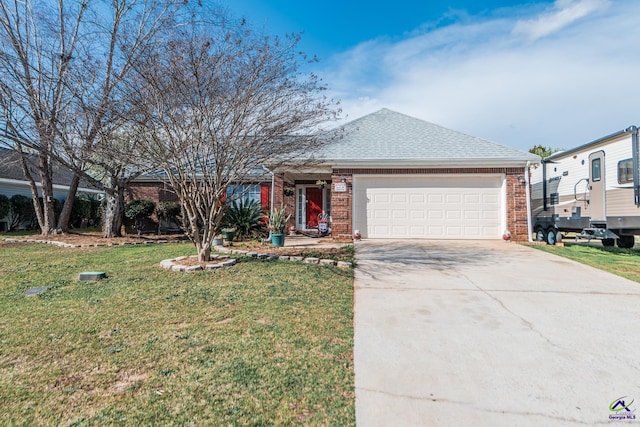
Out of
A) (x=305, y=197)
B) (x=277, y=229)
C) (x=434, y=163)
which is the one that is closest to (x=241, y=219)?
(x=277, y=229)

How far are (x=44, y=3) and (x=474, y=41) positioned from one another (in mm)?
13032

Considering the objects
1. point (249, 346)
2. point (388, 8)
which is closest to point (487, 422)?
point (249, 346)

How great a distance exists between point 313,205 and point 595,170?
30.7 feet

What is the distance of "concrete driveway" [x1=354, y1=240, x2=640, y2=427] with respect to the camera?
2.22 m

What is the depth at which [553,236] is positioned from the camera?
37.6 ft

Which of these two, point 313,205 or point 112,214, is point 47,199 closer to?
point 112,214

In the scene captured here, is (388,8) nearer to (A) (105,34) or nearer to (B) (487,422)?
(A) (105,34)

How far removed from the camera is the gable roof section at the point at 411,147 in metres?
11.1

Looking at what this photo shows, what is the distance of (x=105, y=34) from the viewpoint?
889cm

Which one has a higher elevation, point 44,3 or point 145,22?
Answer: point 44,3

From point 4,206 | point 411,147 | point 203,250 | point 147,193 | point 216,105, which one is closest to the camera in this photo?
point 216,105

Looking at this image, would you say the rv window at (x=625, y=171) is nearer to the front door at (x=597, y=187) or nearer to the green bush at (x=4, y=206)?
the front door at (x=597, y=187)

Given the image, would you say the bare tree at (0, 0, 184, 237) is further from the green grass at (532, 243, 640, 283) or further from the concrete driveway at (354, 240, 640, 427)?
the green grass at (532, 243, 640, 283)

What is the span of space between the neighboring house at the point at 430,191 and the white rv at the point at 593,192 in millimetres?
1050
